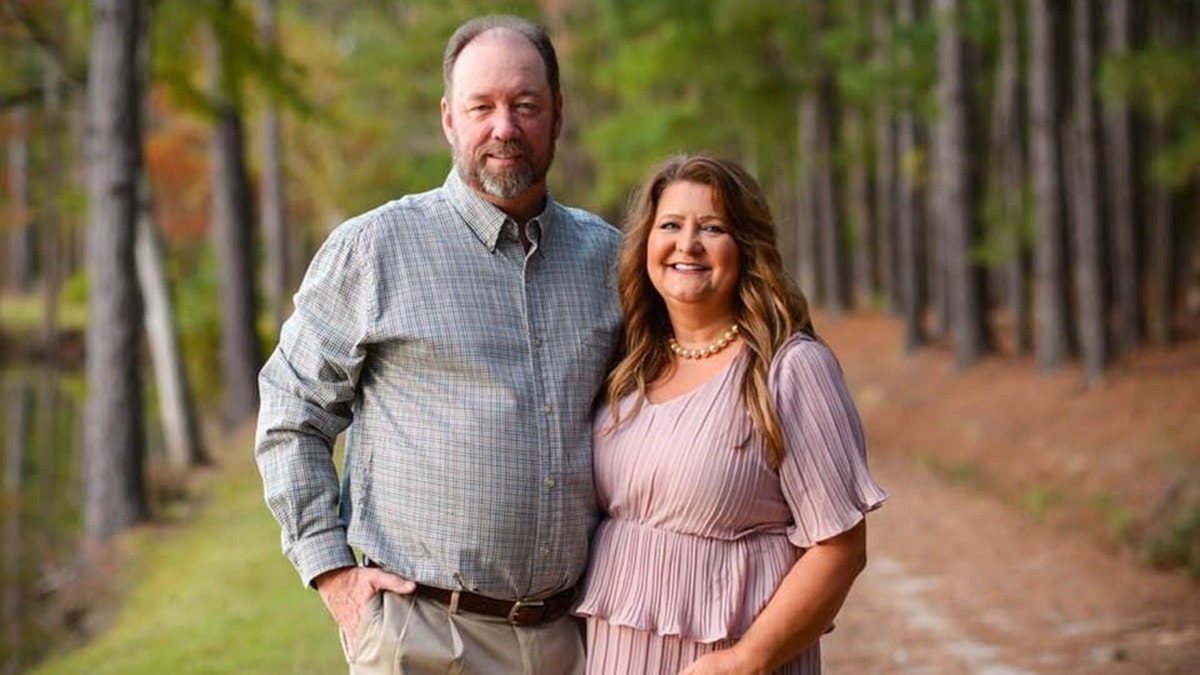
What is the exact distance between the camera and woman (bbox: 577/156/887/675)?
324cm

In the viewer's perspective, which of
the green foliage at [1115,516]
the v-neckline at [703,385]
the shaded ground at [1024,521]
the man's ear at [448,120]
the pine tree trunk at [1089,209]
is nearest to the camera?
the v-neckline at [703,385]

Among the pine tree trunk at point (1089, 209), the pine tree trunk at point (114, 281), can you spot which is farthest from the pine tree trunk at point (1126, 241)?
the pine tree trunk at point (114, 281)

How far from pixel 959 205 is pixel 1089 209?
3.28 m

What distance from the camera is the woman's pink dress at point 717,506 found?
324 cm

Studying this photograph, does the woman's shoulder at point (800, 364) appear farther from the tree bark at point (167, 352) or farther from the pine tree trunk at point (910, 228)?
the pine tree trunk at point (910, 228)

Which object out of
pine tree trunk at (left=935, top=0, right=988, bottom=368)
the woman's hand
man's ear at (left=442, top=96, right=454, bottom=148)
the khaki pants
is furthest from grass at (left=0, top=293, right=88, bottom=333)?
the woman's hand

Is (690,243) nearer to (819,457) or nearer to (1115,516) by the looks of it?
(819,457)

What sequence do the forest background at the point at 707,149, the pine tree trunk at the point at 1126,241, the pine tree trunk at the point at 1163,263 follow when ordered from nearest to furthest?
the forest background at the point at 707,149 → the pine tree trunk at the point at 1126,241 → the pine tree trunk at the point at 1163,263

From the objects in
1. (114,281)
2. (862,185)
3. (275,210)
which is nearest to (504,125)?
(114,281)

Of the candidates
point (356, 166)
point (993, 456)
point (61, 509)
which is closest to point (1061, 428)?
point (993, 456)

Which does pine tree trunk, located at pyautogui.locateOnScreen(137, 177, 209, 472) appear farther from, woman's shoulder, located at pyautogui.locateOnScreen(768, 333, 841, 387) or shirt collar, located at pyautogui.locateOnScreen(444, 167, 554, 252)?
woman's shoulder, located at pyautogui.locateOnScreen(768, 333, 841, 387)

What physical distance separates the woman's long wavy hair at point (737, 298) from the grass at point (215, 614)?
398cm

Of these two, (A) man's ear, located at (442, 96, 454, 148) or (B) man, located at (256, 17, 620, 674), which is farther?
(A) man's ear, located at (442, 96, 454, 148)

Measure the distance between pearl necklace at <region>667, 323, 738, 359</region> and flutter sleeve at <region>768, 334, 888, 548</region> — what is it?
8.4 inches
